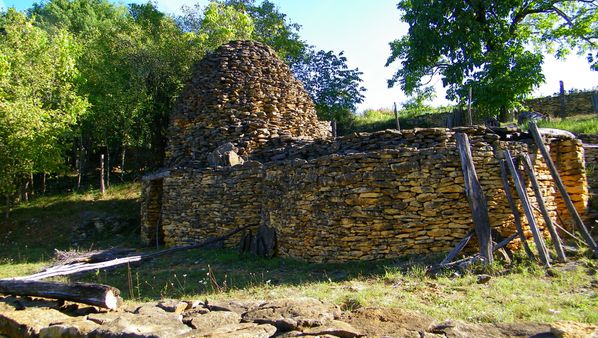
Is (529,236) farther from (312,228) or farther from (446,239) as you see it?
(312,228)

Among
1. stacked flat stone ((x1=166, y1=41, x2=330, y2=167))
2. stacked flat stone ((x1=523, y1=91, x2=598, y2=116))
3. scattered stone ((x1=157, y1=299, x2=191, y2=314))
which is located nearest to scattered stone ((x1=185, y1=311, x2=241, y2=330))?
scattered stone ((x1=157, y1=299, x2=191, y2=314))

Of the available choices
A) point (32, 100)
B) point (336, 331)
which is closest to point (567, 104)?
point (336, 331)

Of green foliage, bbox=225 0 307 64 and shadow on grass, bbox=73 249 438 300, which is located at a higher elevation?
green foliage, bbox=225 0 307 64

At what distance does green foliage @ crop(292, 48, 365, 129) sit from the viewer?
23016 millimetres

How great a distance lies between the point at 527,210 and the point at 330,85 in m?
18.1

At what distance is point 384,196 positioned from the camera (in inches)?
279

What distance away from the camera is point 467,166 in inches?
262

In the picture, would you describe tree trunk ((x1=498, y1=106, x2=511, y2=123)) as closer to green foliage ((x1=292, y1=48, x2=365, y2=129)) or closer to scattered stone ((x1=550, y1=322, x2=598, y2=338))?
green foliage ((x1=292, y1=48, x2=365, y2=129))

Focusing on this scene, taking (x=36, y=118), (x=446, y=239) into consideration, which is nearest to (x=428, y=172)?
(x=446, y=239)

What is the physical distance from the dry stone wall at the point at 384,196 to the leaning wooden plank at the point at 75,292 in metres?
3.58

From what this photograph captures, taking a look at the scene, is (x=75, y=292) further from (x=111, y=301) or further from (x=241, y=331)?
(x=241, y=331)

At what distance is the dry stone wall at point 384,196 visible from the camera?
681 cm

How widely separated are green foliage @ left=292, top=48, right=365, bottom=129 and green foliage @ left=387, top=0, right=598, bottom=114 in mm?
4084

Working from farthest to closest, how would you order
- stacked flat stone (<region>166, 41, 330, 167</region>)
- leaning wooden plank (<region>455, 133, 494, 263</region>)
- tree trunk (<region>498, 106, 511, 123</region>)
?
tree trunk (<region>498, 106, 511, 123</region>), stacked flat stone (<region>166, 41, 330, 167</region>), leaning wooden plank (<region>455, 133, 494, 263</region>)
